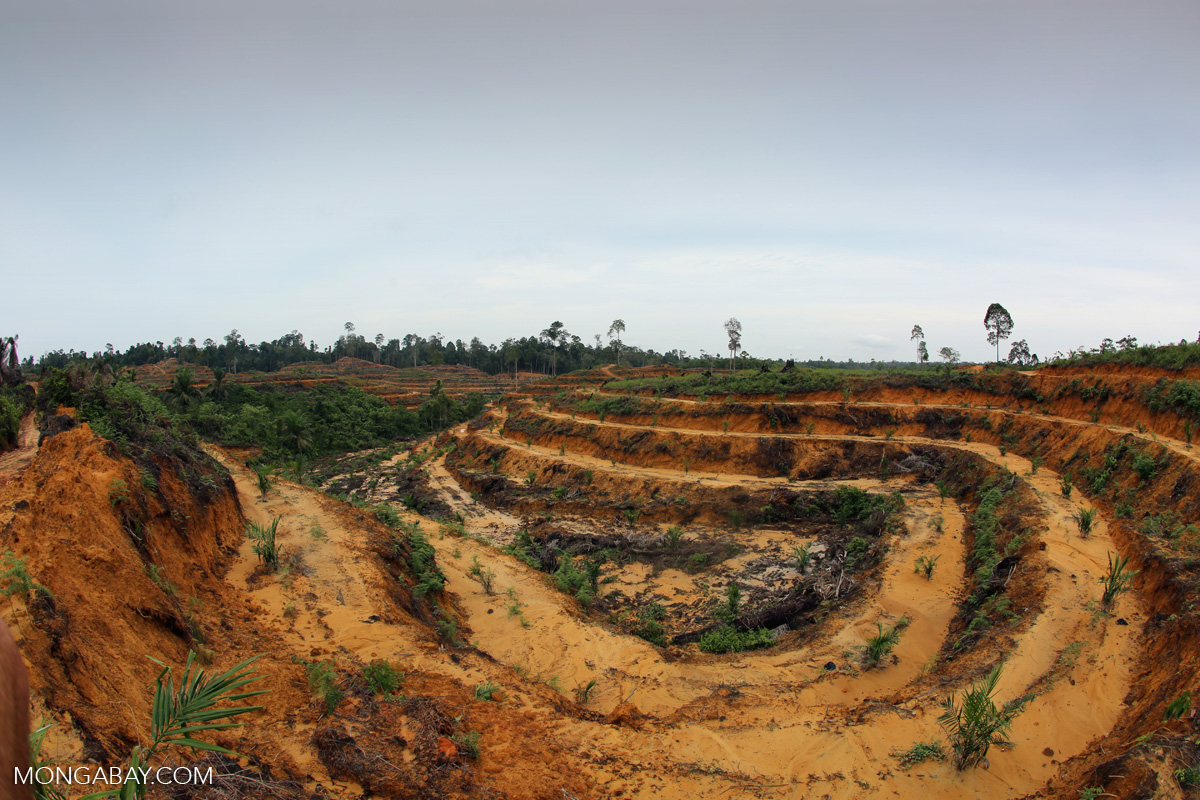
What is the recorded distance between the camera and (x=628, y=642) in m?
11.1

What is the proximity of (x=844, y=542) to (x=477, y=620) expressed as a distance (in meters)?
11.1

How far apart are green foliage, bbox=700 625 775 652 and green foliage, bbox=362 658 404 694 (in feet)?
22.0

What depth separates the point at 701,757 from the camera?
7.04 m

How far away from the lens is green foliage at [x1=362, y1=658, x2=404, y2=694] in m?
7.11

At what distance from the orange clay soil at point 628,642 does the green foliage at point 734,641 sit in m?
0.34

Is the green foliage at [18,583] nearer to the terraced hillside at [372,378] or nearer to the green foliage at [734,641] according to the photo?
the green foliage at [734,641]

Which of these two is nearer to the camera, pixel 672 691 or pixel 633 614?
pixel 672 691

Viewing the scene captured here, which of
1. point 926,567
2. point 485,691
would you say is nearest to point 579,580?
point 485,691

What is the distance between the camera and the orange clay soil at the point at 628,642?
5.74 meters

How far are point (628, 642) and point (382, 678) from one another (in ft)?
18.0

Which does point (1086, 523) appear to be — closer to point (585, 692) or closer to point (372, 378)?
point (585, 692)

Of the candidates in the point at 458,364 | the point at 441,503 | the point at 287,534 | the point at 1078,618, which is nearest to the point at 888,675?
the point at 1078,618

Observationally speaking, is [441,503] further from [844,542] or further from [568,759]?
[568,759]

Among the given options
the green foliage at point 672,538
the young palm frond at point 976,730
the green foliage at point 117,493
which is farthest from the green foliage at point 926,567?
the green foliage at point 117,493
